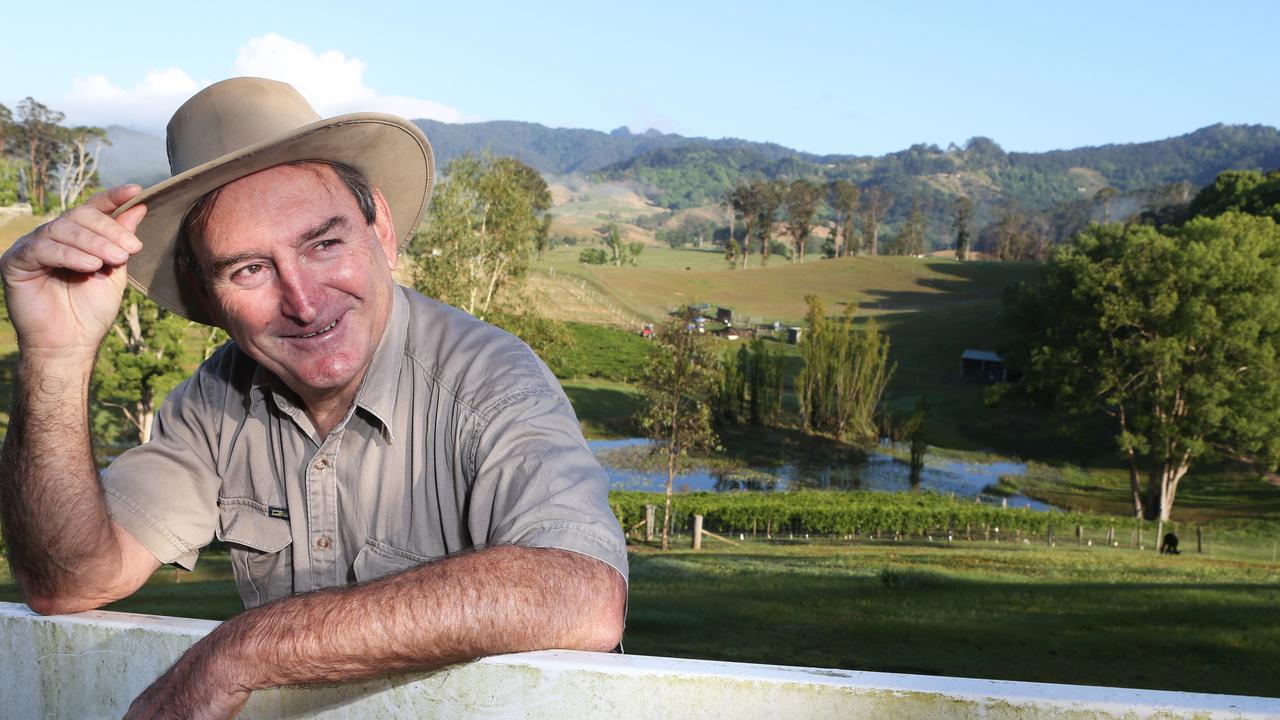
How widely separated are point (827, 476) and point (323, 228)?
3754cm

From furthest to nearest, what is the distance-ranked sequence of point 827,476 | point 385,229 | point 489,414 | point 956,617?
point 827,476
point 956,617
point 385,229
point 489,414

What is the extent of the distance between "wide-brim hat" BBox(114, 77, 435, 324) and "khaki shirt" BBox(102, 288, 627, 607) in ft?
0.83

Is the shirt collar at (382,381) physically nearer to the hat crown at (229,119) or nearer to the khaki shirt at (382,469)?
the khaki shirt at (382,469)

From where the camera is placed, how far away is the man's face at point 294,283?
1941 mm

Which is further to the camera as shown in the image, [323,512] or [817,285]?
[817,285]

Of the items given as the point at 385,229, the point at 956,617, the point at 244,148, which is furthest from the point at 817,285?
the point at 244,148

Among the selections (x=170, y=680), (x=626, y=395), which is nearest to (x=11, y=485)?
(x=170, y=680)

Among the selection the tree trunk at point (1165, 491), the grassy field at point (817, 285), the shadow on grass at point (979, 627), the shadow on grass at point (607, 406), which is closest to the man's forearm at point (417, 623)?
the shadow on grass at point (979, 627)

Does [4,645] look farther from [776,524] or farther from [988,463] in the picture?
[988,463]

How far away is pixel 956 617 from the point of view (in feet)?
38.2

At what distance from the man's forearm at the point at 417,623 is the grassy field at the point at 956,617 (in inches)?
296

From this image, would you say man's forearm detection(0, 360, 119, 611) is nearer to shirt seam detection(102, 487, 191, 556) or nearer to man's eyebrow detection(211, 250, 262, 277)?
shirt seam detection(102, 487, 191, 556)

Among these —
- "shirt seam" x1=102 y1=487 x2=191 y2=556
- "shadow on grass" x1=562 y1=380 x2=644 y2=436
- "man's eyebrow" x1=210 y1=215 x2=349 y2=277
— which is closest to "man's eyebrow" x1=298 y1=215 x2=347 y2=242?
"man's eyebrow" x1=210 y1=215 x2=349 y2=277

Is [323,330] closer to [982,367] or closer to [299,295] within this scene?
[299,295]
